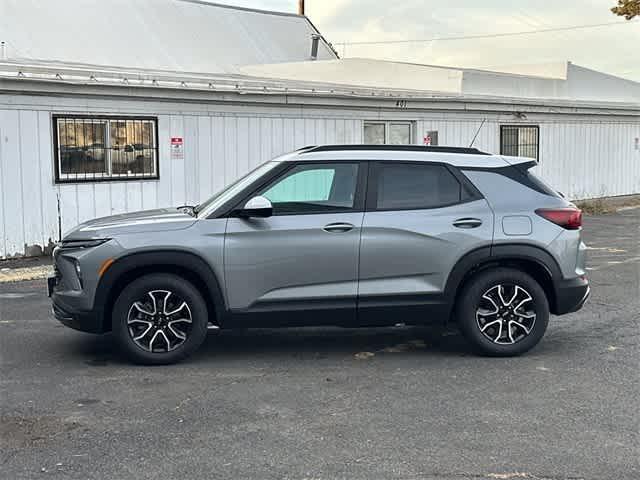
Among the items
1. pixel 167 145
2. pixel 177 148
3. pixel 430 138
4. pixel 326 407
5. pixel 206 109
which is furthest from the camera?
pixel 430 138

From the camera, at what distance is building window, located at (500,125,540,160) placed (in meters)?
20.5

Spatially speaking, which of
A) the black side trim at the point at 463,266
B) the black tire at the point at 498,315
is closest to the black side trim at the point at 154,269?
the black side trim at the point at 463,266

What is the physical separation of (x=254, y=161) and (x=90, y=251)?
8999 millimetres

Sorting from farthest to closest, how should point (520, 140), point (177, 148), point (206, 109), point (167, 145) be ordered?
point (520, 140) → point (206, 109) → point (177, 148) → point (167, 145)

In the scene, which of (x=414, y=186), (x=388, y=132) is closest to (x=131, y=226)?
(x=414, y=186)

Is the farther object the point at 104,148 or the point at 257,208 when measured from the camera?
the point at 104,148

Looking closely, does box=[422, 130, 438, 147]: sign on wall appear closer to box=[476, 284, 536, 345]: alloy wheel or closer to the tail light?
the tail light

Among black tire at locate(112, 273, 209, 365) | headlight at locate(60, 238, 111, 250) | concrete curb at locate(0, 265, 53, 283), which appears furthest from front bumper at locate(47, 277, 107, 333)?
concrete curb at locate(0, 265, 53, 283)

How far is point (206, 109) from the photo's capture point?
14578 mm

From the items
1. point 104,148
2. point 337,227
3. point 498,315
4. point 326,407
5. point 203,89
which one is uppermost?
point 203,89

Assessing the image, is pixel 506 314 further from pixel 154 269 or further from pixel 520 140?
pixel 520 140

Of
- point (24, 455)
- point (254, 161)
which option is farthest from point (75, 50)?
point (24, 455)

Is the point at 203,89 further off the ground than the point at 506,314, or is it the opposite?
the point at 203,89

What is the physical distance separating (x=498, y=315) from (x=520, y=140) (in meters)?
14.9
